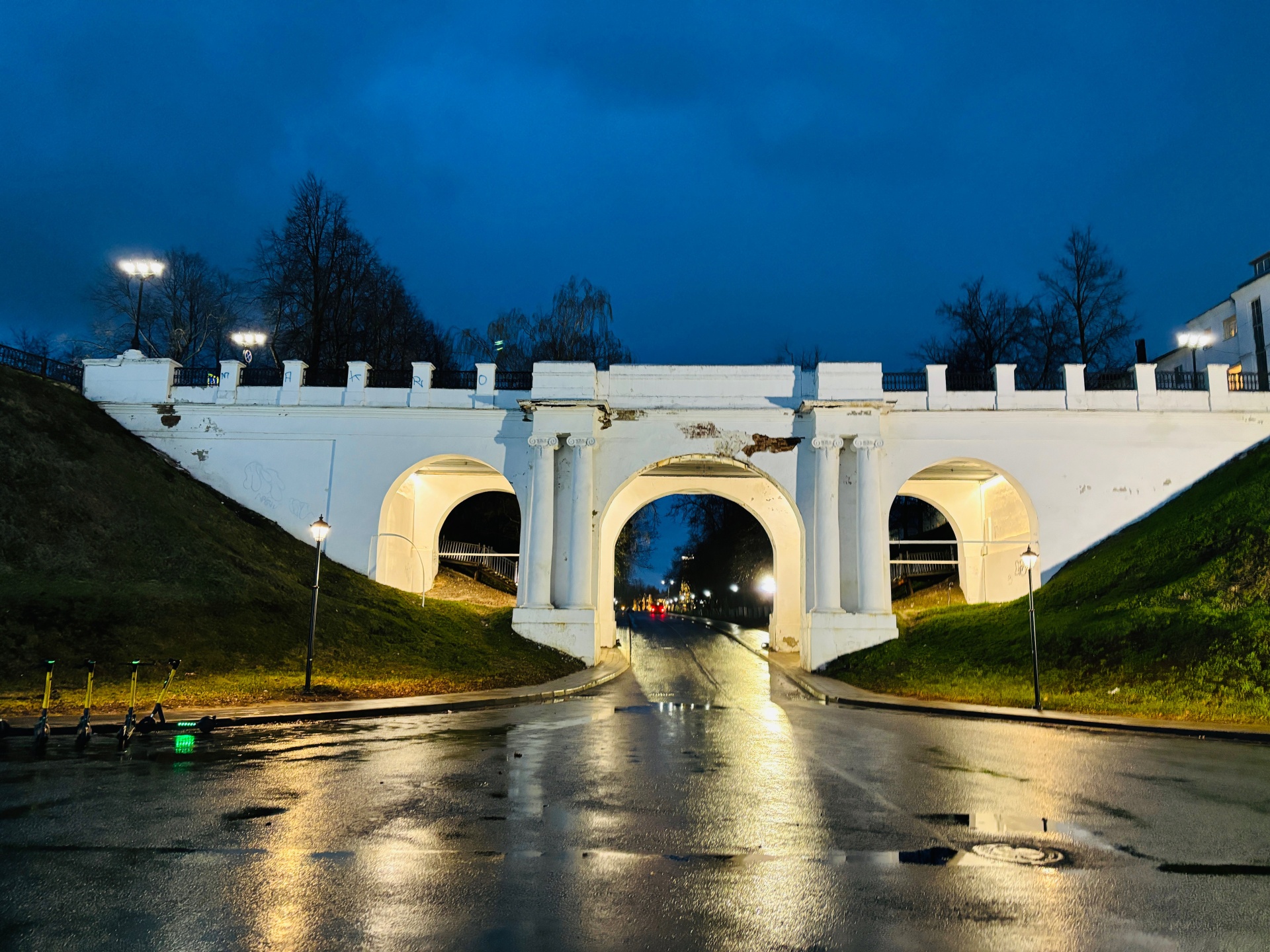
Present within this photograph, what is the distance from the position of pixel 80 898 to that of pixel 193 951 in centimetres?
137

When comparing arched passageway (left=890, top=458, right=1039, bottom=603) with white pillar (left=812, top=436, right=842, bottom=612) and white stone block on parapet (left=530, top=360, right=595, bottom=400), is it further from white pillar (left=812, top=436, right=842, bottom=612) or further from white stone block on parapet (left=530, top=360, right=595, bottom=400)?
white stone block on parapet (left=530, top=360, right=595, bottom=400)

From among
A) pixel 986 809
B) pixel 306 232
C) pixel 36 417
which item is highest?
pixel 306 232

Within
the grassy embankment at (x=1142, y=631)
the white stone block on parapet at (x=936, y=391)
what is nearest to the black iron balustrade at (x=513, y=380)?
the white stone block on parapet at (x=936, y=391)

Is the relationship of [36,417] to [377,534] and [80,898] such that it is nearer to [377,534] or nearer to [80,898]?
[377,534]

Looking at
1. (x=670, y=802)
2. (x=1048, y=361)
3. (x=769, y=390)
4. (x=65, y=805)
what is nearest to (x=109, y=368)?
(x=769, y=390)

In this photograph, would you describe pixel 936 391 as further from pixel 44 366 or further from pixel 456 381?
pixel 44 366

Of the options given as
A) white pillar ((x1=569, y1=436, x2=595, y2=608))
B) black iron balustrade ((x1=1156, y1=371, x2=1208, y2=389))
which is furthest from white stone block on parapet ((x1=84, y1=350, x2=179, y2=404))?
black iron balustrade ((x1=1156, y1=371, x2=1208, y2=389))

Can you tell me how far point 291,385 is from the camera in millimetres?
30531

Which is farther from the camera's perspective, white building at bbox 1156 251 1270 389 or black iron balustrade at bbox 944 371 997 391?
white building at bbox 1156 251 1270 389

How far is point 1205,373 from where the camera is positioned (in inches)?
1222

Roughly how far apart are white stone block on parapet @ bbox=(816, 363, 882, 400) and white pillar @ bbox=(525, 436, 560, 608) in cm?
902

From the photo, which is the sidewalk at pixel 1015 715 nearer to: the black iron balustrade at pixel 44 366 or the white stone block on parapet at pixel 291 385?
the white stone block on parapet at pixel 291 385

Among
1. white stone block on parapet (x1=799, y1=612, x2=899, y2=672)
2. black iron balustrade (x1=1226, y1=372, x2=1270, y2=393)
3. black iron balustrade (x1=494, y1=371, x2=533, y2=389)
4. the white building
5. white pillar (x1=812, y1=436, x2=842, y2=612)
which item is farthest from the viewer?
the white building

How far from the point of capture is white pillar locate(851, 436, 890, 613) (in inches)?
1083
